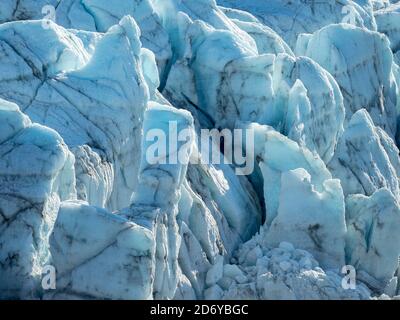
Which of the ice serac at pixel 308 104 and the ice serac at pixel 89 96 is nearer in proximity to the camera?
the ice serac at pixel 89 96

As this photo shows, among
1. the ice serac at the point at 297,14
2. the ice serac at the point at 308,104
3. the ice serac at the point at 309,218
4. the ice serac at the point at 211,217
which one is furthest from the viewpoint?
the ice serac at the point at 297,14

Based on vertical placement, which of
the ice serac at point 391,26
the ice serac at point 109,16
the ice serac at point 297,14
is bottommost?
the ice serac at point 391,26

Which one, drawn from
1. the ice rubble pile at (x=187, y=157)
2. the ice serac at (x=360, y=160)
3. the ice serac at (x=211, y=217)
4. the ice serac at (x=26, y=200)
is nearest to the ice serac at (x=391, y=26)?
Answer: the ice rubble pile at (x=187, y=157)

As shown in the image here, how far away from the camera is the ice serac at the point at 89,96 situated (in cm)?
1045

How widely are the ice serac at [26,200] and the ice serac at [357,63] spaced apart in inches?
273

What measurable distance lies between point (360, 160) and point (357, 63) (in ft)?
8.66

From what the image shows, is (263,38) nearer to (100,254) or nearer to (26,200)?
(26,200)

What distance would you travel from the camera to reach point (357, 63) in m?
15.8

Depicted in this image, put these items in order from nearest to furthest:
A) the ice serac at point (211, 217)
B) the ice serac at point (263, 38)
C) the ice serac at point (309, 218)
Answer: the ice serac at point (211, 217) → the ice serac at point (309, 218) → the ice serac at point (263, 38)

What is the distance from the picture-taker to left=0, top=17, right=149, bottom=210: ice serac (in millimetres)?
10445

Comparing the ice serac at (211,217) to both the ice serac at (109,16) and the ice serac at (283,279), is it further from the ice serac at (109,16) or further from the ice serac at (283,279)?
the ice serac at (109,16)

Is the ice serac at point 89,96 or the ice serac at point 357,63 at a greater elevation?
the ice serac at point 89,96

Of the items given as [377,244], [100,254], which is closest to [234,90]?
[377,244]

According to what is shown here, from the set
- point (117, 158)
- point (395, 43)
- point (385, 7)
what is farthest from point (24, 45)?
point (385, 7)
